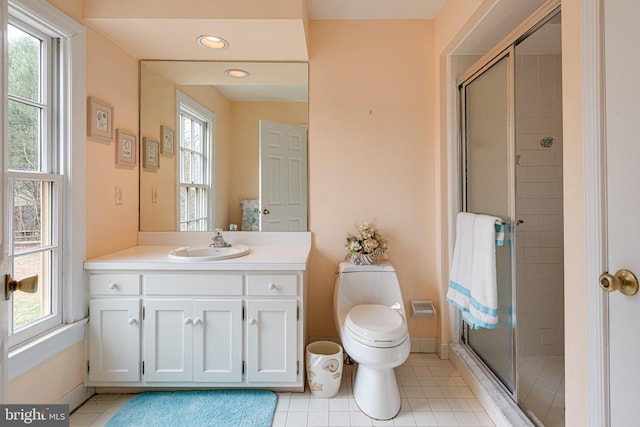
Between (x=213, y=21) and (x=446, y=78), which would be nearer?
(x=213, y=21)

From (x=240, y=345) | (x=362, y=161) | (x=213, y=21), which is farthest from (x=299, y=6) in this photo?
(x=240, y=345)

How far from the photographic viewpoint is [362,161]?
230cm

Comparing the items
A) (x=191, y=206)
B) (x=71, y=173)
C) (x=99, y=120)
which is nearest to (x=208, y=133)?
(x=191, y=206)

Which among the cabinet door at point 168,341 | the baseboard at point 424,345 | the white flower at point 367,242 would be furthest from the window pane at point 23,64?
the baseboard at point 424,345

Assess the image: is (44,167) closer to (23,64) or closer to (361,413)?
(23,64)

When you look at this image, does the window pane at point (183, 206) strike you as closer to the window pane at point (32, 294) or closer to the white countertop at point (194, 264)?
the white countertop at point (194, 264)

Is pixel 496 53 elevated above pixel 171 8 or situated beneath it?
situated beneath

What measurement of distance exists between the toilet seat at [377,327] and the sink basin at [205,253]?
29.6 inches

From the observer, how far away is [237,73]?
2.26 metres

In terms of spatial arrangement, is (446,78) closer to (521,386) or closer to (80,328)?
(521,386)

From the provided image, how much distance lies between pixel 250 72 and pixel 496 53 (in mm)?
1561

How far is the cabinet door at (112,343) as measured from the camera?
5.65 feet

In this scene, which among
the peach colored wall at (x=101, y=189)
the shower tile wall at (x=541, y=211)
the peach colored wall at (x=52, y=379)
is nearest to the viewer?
the peach colored wall at (x=52, y=379)

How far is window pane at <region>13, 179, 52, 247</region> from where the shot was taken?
145cm
